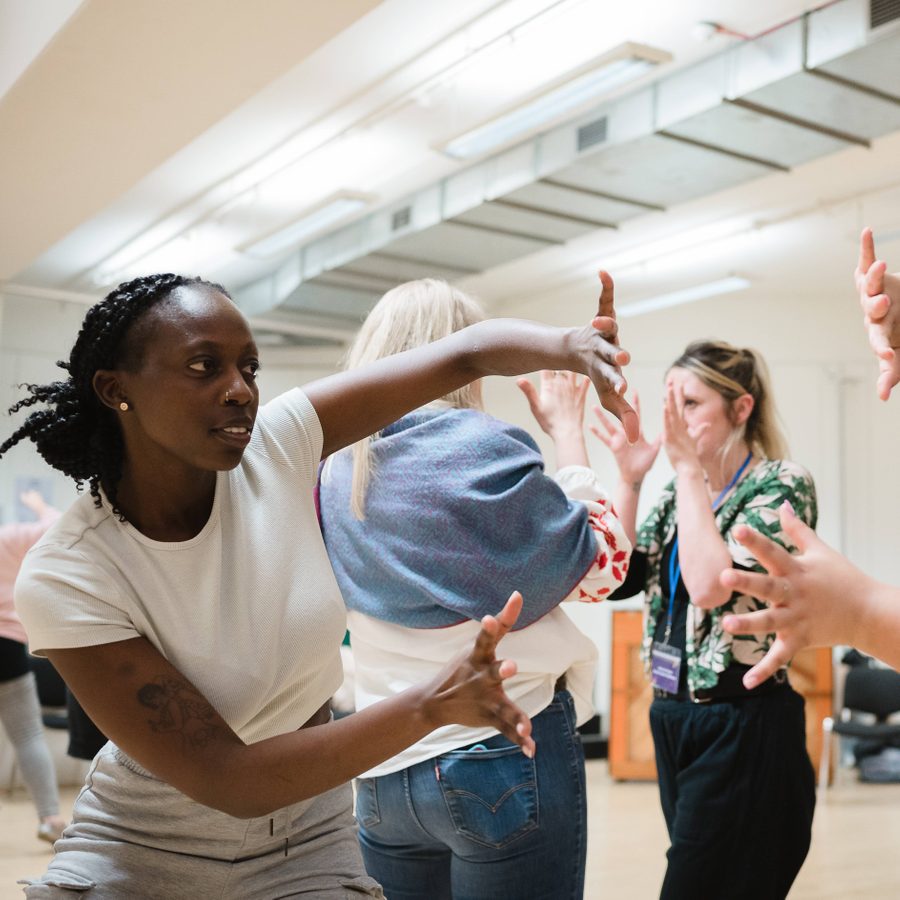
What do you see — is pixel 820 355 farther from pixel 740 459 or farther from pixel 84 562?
pixel 84 562

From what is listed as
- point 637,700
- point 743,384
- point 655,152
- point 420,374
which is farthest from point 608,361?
point 637,700

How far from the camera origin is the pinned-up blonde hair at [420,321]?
1974 mm

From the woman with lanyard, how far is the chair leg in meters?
5.25

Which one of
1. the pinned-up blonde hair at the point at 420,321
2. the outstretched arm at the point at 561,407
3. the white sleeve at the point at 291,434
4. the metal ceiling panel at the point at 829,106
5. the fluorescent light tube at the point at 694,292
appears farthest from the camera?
the fluorescent light tube at the point at 694,292

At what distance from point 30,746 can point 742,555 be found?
153 inches

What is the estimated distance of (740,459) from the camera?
8.43ft

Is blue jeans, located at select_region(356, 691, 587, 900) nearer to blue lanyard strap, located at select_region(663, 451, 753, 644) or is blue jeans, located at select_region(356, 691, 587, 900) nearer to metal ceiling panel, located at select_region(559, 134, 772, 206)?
blue lanyard strap, located at select_region(663, 451, 753, 644)

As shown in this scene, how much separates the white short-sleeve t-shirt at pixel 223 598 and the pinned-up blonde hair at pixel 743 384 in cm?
131

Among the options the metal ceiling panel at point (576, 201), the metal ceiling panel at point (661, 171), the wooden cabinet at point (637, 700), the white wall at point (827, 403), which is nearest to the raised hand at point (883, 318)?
the metal ceiling panel at point (661, 171)

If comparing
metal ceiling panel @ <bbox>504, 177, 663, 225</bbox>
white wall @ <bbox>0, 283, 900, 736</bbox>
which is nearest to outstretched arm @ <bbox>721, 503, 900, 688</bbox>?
metal ceiling panel @ <bbox>504, 177, 663, 225</bbox>

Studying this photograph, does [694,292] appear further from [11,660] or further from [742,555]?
[742,555]

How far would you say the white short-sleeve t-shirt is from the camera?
4.51 ft

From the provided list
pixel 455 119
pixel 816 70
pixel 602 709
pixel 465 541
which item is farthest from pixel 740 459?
pixel 602 709

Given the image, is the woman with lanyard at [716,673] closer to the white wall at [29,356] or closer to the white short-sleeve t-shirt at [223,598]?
the white short-sleeve t-shirt at [223,598]
